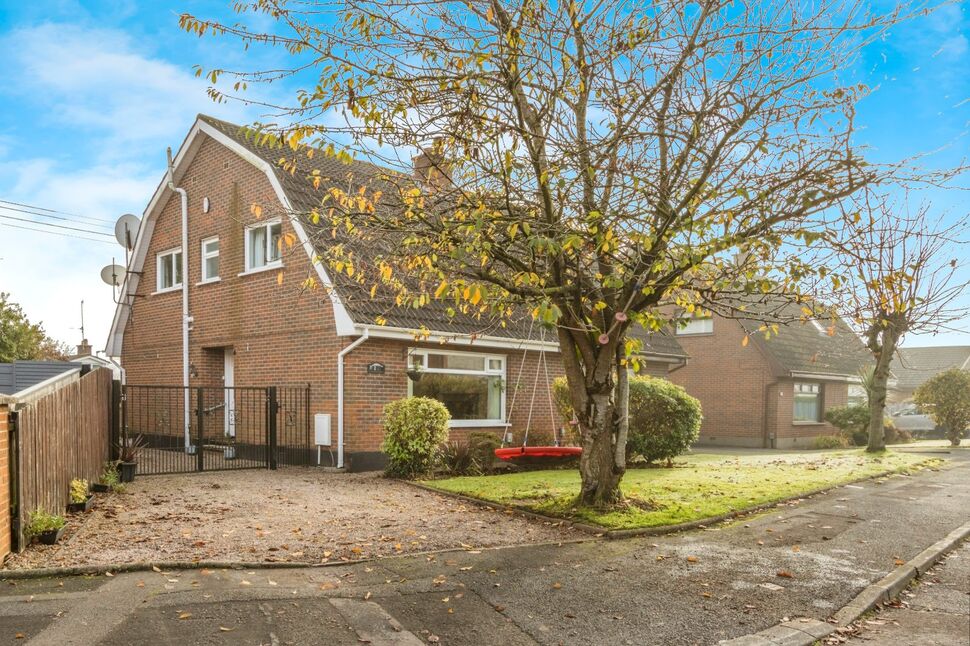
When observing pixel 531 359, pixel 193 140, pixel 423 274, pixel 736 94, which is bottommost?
pixel 531 359

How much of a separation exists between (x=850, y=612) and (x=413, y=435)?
26.1 feet

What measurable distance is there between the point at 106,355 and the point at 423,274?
50.0 ft

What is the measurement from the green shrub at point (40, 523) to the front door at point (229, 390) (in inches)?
331

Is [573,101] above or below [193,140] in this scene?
below

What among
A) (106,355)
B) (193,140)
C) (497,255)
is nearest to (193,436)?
(106,355)

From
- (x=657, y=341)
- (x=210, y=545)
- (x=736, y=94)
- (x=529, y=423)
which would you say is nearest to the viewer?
(x=210, y=545)

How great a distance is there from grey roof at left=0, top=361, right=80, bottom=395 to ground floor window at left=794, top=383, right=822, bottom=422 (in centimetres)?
2465

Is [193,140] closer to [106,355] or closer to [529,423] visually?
[106,355]

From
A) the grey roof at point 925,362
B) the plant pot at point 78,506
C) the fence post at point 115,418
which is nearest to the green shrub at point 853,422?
the grey roof at point 925,362

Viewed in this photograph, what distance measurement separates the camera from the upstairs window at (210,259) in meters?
17.7

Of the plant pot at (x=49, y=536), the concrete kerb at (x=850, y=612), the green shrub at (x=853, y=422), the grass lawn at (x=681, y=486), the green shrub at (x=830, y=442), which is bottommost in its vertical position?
the green shrub at (x=830, y=442)

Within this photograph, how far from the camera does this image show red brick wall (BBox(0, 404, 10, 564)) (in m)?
6.30

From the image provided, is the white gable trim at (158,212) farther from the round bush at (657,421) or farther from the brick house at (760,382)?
the brick house at (760,382)

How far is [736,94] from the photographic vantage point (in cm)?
812
